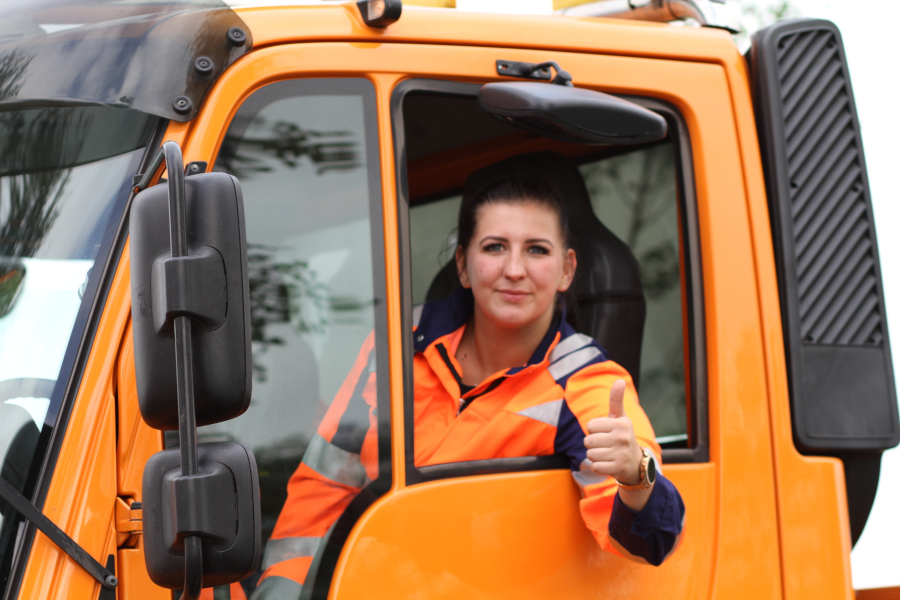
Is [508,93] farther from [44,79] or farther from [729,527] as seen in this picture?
[729,527]

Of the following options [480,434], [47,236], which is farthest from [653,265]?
[47,236]

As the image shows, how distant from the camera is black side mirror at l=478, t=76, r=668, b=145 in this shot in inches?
73.1

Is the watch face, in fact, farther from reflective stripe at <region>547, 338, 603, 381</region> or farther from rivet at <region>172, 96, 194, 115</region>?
rivet at <region>172, 96, 194, 115</region>

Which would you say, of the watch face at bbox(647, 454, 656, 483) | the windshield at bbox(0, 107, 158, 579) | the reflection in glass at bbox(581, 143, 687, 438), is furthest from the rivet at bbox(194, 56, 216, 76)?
the reflection in glass at bbox(581, 143, 687, 438)

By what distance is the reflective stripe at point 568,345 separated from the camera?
2109 millimetres

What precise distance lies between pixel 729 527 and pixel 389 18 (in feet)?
4.36

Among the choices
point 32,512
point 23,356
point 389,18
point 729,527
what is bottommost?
point 729,527

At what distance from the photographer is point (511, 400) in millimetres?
2006

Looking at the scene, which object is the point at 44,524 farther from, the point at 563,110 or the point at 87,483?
the point at 563,110

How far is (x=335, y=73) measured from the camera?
181cm

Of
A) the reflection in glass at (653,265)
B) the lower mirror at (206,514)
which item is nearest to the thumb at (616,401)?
the lower mirror at (206,514)

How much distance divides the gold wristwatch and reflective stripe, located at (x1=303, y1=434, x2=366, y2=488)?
51cm

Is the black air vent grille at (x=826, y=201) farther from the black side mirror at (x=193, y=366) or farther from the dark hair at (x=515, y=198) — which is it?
the black side mirror at (x=193, y=366)

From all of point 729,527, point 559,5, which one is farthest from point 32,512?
point 559,5
